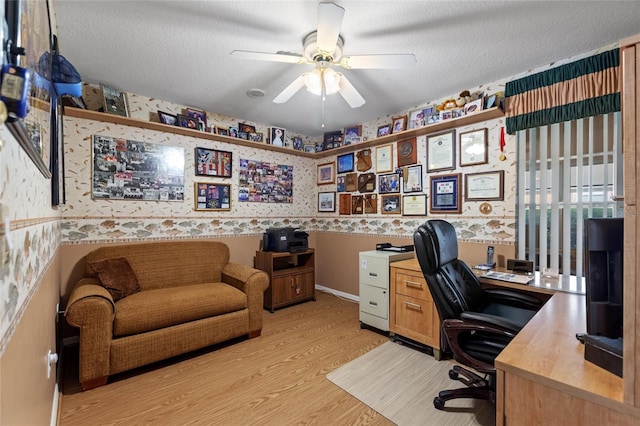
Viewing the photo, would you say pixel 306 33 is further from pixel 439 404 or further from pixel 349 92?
pixel 439 404

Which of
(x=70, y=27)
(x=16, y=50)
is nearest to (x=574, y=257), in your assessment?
(x=16, y=50)

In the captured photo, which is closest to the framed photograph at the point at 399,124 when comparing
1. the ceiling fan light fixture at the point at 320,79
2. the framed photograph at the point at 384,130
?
the framed photograph at the point at 384,130

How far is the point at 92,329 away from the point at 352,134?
3.46m

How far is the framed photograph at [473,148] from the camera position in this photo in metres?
2.65

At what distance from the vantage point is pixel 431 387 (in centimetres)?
192

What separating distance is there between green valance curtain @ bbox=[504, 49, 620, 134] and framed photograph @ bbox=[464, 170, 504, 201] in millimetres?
428

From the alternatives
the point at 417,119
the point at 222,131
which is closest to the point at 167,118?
the point at 222,131

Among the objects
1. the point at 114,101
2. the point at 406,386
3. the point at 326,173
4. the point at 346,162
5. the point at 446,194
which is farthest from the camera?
the point at 326,173

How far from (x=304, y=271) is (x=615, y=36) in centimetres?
357

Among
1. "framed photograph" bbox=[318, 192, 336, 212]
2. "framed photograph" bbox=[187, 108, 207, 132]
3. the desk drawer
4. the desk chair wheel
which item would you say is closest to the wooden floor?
the desk chair wheel

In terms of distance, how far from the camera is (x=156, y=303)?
7.16ft

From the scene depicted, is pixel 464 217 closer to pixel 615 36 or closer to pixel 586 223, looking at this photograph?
pixel 615 36

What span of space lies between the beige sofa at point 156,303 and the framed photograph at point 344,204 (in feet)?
5.77

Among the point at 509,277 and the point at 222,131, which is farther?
the point at 222,131
